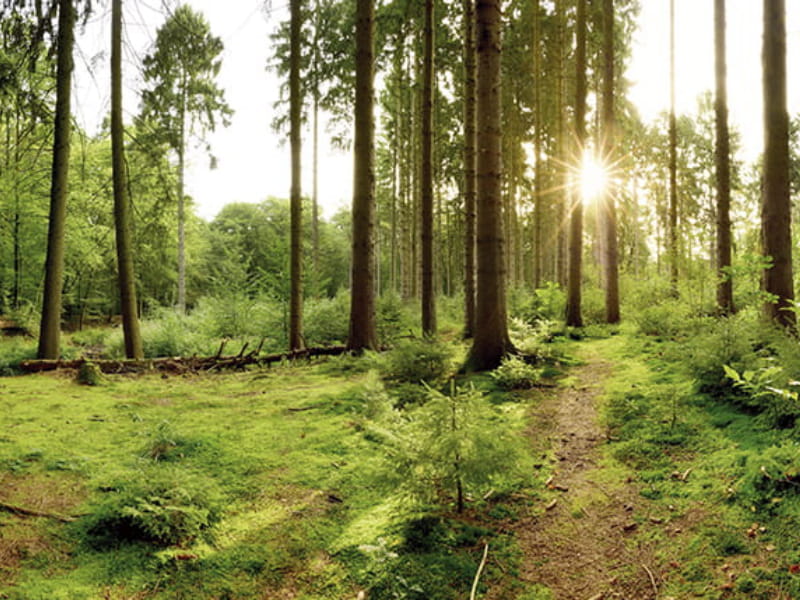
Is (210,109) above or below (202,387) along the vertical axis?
above

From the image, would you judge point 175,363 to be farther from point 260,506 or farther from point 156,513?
point 156,513

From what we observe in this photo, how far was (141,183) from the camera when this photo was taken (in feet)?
40.3

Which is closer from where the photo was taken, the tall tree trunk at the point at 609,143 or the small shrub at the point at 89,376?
the small shrub at the point at 89,376

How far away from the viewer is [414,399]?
666 centimetres

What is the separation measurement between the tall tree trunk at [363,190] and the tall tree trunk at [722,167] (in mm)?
8461

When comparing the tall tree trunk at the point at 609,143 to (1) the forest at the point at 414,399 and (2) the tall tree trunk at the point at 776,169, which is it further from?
(2) the tall tree trunk at the point at 776,169

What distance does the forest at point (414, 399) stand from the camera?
302 centimetres

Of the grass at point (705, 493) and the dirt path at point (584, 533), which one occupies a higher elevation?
the grass at point (705, 493)

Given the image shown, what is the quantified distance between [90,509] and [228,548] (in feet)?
3.81

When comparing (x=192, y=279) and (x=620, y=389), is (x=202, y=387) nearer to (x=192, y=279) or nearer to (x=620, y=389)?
(x=620, y=389)

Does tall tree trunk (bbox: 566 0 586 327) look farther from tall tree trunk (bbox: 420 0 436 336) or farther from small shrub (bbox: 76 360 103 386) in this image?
small shrub (bbox: 76 360 103 386)

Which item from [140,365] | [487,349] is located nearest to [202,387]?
[140,365]

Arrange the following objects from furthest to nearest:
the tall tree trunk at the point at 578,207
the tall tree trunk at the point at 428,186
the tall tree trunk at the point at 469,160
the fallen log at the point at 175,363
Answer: the tall tree trunk at the point at 578,207
the tall tree trunk at the point at 428,186
the tall tree trunk at the point at 469,160
the fallen log at the point at 175,363

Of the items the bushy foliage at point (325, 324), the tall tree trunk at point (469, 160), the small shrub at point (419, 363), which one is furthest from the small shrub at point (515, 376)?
the bushy foliage at point (325, 324)
